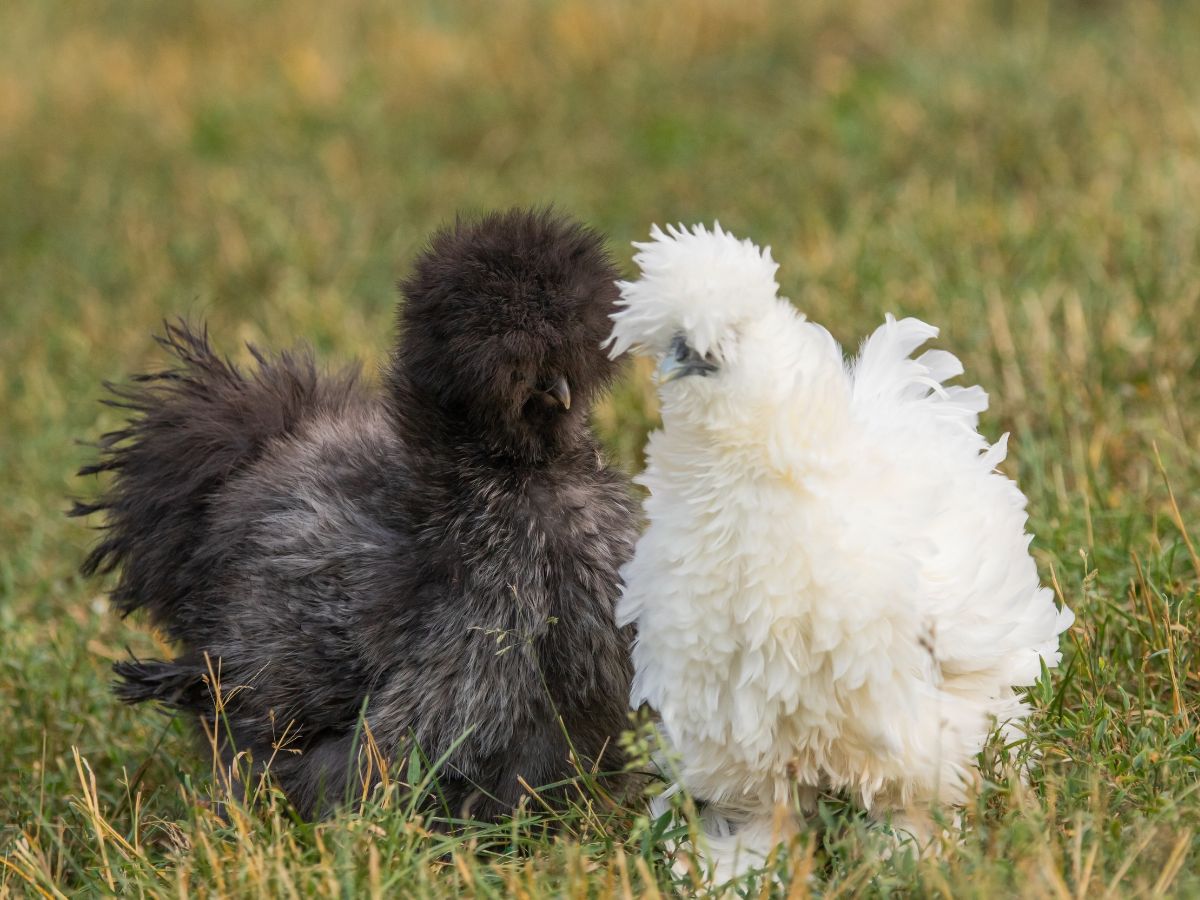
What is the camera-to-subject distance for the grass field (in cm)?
328

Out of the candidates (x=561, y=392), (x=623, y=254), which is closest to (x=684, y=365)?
(x=561, y=392)

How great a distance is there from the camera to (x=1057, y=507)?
4820 mm

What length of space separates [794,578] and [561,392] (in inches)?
31.7

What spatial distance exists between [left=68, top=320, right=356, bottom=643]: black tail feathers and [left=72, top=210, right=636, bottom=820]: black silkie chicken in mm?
165

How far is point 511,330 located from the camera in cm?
348

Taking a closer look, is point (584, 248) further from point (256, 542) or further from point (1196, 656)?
point (1196, 656)

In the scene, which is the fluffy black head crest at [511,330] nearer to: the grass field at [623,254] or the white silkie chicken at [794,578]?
the white silkie chicken at [794,578]

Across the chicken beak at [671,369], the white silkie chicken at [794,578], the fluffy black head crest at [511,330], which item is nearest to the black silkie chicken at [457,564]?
the fluffy black head crest at [511,330]

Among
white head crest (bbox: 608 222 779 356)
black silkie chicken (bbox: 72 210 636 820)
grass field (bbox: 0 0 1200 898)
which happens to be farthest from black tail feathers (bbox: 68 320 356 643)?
white head crest (bbox: 608 222 779 356)

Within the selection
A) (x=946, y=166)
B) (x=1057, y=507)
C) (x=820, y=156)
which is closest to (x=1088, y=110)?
(x=946, y=166)

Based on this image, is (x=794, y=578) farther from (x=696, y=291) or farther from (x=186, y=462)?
(x=186, y=462)

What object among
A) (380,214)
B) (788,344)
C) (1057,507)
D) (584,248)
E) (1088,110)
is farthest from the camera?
(380,214)

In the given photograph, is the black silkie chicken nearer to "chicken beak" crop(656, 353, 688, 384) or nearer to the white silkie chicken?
the white silkie chicken

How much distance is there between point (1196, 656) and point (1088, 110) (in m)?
5.12
